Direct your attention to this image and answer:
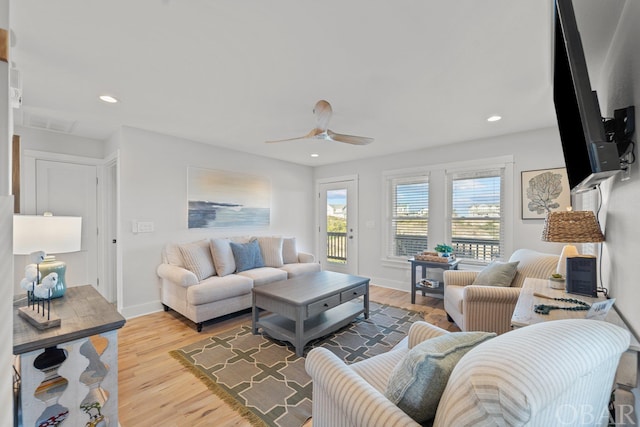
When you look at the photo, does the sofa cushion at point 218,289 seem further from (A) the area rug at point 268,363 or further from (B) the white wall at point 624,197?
(B) the white wall at point 624,197

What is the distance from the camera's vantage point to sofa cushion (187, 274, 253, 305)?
2955 mm

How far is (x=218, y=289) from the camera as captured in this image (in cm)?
310

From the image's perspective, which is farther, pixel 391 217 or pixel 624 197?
pixel 391 217

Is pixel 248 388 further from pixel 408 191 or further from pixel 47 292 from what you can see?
pixel 408 191

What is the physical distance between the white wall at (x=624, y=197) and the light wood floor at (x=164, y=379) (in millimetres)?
1788

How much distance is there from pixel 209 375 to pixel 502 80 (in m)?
→ 3.31

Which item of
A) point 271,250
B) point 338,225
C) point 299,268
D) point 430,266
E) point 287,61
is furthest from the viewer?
point 338,225

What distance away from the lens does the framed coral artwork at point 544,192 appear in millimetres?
3355

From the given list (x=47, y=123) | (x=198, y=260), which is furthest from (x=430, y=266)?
(x=47, y=123)

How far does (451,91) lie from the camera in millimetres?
Answer: 2438

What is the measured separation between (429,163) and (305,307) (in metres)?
3.17

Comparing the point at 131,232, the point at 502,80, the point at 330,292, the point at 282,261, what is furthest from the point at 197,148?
the point at 502,80

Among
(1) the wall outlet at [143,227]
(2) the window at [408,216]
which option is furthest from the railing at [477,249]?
(1) the wall outlet at [143,227]

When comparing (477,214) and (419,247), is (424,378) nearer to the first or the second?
(477,214)
